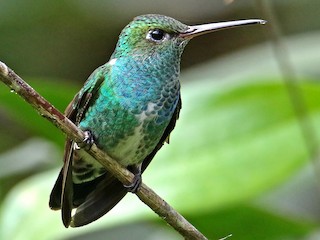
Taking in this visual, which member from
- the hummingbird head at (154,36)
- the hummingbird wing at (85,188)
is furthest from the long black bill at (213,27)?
the hummingbird wing at (85,188)

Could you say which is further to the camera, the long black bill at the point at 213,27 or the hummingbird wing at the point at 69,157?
the hummingbird wing at the point at 69,157

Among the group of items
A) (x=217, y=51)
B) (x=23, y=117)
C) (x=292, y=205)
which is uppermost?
(x=23, y=117)

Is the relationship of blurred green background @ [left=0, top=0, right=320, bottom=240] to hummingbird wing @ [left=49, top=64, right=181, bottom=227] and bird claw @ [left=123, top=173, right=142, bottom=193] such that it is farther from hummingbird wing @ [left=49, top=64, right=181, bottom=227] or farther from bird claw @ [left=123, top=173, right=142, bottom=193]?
bird claw @ [left=123, top=173, right=142, bottom=193]

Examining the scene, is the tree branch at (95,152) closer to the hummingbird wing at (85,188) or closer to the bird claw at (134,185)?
the bird claw at (134,185)

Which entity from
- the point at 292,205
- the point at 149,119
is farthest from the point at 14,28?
the point at 149,119

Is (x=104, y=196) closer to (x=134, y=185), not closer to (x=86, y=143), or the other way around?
(x=134, y=185)

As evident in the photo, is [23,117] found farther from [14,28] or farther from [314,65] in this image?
[14,28]
